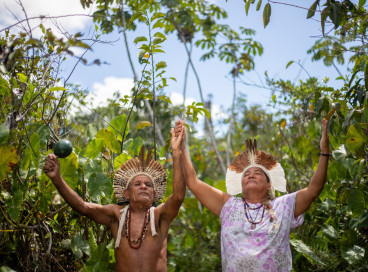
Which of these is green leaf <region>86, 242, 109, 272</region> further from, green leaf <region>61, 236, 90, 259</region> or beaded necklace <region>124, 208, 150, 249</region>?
beaded necklace <region>124, 208, 150, 249</region>

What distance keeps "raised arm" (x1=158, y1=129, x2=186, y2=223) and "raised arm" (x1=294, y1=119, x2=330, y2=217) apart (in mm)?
731

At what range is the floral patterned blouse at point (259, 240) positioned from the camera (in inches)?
87.4

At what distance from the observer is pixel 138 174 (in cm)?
260

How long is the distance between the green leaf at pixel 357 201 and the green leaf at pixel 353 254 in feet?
1.62

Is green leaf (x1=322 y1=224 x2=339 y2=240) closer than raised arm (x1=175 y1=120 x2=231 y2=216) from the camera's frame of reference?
No

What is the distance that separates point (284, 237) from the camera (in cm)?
230

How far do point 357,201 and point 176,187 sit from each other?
1.44 metres

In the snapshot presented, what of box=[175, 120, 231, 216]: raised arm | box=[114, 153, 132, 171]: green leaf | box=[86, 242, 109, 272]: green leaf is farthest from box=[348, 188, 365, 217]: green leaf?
box=[86, 242, 109, 272]: green leaf

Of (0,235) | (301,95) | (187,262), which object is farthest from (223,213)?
(301,95)

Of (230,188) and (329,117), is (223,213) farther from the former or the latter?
(329,117)

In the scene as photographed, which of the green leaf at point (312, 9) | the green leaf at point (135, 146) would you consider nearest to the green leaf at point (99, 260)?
the green leaf at point (135, 146)

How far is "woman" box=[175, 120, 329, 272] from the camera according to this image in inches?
88.2

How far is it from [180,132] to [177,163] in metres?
0.22

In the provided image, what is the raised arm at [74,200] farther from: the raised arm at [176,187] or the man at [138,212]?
the raised arm at [176,187]
